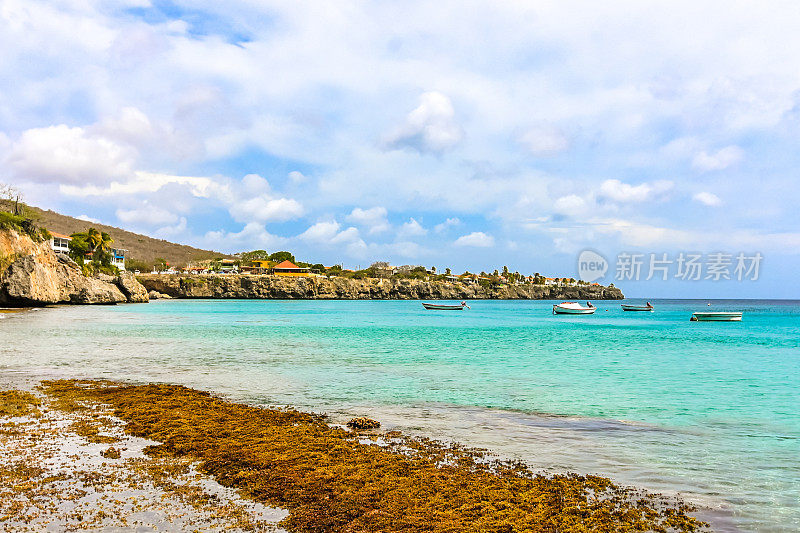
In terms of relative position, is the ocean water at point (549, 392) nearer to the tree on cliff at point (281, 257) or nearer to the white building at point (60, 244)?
the white building at point (60, 244)

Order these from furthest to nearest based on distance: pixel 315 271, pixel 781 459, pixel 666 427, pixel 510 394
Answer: pixel 315 271, pixel 510 394, pixel 666 427, pixel 781 459

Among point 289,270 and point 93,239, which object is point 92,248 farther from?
point 289,270

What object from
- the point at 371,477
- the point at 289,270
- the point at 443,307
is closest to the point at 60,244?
the point at 289,270

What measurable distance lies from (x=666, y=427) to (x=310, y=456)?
7.81 meters

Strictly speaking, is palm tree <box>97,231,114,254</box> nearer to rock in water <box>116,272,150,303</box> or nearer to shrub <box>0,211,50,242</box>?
rock in water <box>116,272,150,303</box>

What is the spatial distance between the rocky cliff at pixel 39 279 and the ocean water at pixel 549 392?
1232 inches

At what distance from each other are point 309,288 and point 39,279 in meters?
91.0

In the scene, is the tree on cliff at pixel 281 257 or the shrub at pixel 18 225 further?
the tree on cliff at pixel 281 257

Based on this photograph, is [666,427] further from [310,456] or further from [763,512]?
[310,456]

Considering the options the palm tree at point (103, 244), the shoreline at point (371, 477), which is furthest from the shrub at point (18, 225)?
the shoreline at point (371, 477)

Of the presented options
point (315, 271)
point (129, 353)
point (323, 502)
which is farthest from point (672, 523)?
point (315, 271)

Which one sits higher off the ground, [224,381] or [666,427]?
[666,427]

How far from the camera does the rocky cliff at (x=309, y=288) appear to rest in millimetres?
132000

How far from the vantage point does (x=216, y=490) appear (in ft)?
21.7
